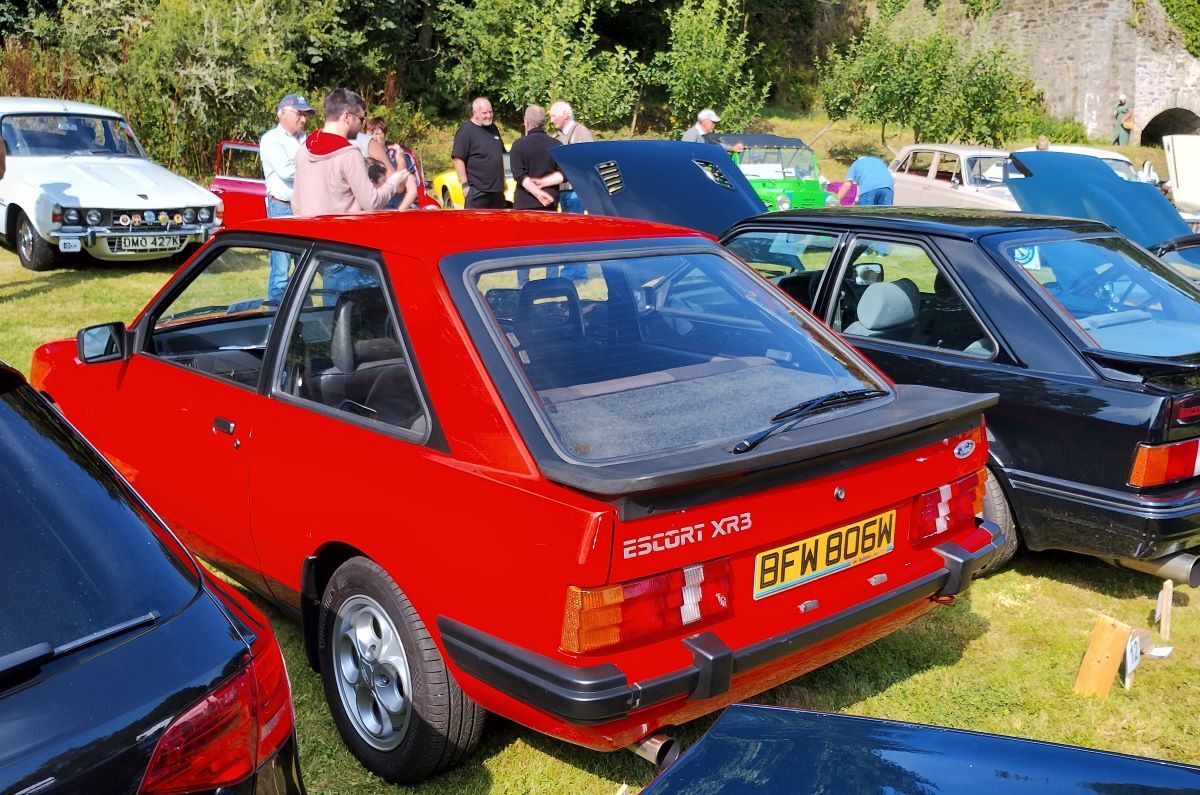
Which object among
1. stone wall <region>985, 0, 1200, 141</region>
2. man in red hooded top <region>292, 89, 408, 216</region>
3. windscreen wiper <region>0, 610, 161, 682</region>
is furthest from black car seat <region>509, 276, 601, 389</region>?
stone wall <region>985, 0, 1200, 141</region>

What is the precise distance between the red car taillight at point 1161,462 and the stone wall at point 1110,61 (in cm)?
3182

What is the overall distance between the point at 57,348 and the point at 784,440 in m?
3.45

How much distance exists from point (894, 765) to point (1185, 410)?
8.61 feet

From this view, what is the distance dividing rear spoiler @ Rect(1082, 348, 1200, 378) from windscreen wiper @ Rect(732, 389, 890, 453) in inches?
51.2

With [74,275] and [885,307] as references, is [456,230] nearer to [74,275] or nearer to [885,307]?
[885,307]

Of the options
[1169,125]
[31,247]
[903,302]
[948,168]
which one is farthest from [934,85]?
[903,302]

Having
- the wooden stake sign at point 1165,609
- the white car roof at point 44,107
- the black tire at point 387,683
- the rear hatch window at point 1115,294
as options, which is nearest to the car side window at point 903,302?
the rear hatch window at point 1115,294

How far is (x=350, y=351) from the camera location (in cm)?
335

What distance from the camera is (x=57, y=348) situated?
469 cm

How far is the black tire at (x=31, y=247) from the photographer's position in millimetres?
10812

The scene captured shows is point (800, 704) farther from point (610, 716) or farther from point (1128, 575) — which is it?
point (1128, 575)

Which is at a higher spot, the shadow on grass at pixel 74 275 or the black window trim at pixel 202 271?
the black window trim at pixel 202 271

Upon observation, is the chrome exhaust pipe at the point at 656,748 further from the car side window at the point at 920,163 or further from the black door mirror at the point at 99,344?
the car side window at the point at 920,163

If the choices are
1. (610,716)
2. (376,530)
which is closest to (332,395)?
(376,530)
